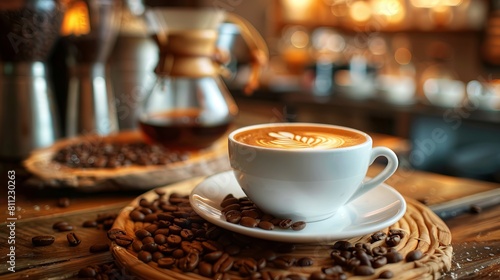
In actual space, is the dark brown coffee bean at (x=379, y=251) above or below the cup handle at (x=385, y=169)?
below

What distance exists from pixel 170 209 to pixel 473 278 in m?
0.41

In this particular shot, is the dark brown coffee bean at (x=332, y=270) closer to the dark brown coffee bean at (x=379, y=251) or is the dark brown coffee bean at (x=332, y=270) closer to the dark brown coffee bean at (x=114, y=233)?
the dark brown coffee bean at (x=379, y=251)

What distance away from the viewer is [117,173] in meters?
0.97

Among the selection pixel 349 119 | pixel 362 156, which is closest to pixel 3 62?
pixel 362 156

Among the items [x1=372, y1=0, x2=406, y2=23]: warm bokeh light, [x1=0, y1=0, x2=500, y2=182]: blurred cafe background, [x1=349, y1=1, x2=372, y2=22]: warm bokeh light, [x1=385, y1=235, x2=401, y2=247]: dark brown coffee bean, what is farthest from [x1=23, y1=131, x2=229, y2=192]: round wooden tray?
[x1=349, y1=1, x2=372, y2=22]: warm bokeh light

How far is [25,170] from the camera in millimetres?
1010

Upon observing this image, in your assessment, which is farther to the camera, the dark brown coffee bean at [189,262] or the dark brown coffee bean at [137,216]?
the dark brown coffee bean at [137,216]

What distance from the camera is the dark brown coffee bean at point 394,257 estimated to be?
0.60 meters

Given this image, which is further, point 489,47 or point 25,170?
point 489,47

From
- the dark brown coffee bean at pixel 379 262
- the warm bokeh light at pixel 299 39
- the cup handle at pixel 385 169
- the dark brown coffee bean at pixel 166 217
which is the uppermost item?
the cup handle at pixel 385 169

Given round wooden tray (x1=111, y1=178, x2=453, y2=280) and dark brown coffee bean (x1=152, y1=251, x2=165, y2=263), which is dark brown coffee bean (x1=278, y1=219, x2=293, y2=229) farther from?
dark brown coffee bean (x1=152, y1=251, x2=165, y2=263)

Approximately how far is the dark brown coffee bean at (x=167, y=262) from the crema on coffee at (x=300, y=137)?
18 cm

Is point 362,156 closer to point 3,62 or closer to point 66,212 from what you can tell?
point 66,212

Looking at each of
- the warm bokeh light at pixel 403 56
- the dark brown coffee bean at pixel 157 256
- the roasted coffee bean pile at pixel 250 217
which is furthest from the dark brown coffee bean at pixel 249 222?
the warm bokeh light at pixel 403 56
